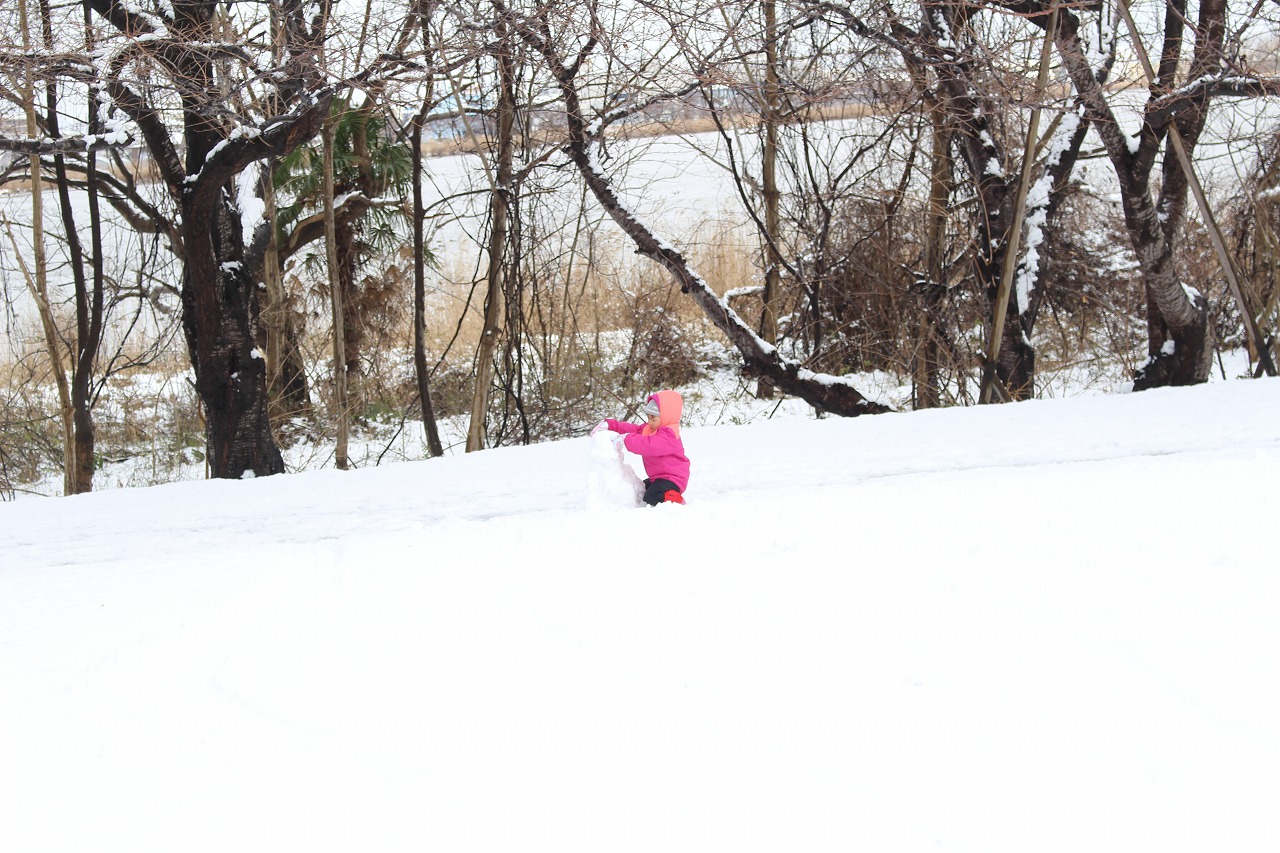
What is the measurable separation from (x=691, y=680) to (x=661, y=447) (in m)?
2.13

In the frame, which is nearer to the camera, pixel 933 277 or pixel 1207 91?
pixel 1207 91

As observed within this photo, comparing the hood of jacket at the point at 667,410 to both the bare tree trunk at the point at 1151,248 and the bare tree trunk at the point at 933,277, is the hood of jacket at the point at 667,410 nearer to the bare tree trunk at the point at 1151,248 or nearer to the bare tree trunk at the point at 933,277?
the bare tree trunk at the point at 1151,248

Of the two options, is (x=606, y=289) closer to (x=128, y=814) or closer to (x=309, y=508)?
(x=309, y=508)

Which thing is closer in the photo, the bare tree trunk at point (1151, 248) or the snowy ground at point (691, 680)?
the snowy ground at point (691, 680)

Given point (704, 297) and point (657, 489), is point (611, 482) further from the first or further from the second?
point (704, 297)

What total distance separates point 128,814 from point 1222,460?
5.35 meters

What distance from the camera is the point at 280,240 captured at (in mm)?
12938

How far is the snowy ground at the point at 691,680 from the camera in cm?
277

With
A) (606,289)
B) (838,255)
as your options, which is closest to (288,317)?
(606,289)

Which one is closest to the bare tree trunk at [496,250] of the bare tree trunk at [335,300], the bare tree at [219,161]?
the bare tree trunk at [335,300]

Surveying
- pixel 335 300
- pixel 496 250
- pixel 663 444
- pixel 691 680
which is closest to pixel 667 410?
pixel 663 444

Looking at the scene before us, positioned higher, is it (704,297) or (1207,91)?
(1207,91)

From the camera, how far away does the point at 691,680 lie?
3385mm

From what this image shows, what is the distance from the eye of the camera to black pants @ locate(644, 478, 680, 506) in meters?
5.43
